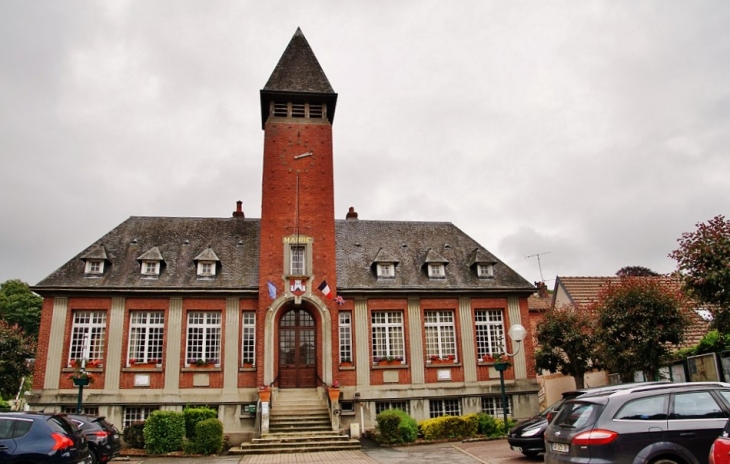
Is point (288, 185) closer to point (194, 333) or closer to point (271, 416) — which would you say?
point (194, 333)

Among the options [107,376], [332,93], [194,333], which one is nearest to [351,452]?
[194,333]

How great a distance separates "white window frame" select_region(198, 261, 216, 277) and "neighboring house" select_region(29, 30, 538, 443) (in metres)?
0.06

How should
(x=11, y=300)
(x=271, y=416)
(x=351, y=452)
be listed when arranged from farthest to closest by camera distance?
(x=11, y=300), (x=271, y=416), (x=351, y=452)

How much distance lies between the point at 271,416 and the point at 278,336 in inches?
139

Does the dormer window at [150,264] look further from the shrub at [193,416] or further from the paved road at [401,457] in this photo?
the paved road at [401,457]

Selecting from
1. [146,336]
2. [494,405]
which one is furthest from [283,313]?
[494,405]

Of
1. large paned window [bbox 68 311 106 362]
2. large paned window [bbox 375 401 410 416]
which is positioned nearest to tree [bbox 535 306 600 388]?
large paned window [bbox 375 401 410 416]

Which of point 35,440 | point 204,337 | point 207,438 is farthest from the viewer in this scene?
point 204,337

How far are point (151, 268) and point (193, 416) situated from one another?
676 cm

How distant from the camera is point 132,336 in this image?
2330 centimetres

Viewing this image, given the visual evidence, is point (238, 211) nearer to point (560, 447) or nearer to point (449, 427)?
point (449, 427)

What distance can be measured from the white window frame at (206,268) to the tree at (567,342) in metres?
13.7

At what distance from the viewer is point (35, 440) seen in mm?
10828

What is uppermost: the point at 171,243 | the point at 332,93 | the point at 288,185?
the point at 332,93
